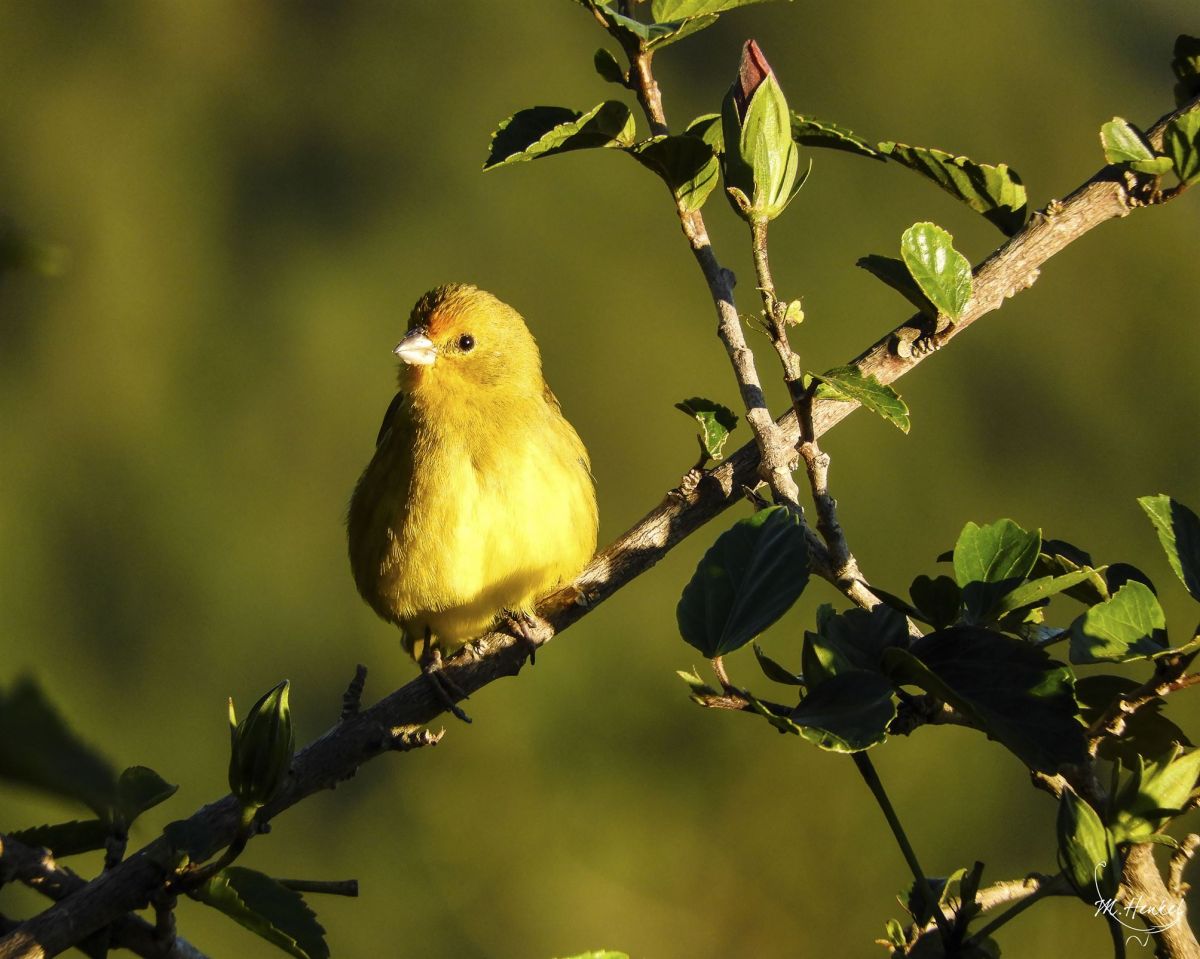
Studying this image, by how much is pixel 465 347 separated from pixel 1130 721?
2.36m

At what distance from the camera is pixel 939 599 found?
4.57ft

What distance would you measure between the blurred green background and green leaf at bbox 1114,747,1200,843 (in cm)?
315

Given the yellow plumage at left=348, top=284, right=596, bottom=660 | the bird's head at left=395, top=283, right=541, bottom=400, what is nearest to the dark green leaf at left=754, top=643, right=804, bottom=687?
the yellow plumage at left=348, top=284, right=596, bottom=660

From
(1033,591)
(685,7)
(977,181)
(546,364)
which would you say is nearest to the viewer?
(1033,591)

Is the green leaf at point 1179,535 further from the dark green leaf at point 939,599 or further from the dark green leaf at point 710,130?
the dark green leaf at point 710,130

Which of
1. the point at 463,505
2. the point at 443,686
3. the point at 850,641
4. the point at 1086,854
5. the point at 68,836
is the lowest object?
the point at 1086,854

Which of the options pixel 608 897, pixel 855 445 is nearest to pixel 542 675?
pixel 608 897

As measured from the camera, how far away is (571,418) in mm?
5082

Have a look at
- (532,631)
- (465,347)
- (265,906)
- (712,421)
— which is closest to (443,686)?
(532,631)

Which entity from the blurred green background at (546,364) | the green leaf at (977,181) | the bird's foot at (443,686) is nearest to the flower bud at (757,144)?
the green leaf at (977,181)

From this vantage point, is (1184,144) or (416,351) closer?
(1184,144)

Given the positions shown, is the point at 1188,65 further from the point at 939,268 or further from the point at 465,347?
the point at 465,347

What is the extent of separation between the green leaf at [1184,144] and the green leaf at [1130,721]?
601 mm

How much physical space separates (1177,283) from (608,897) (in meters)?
3.19
